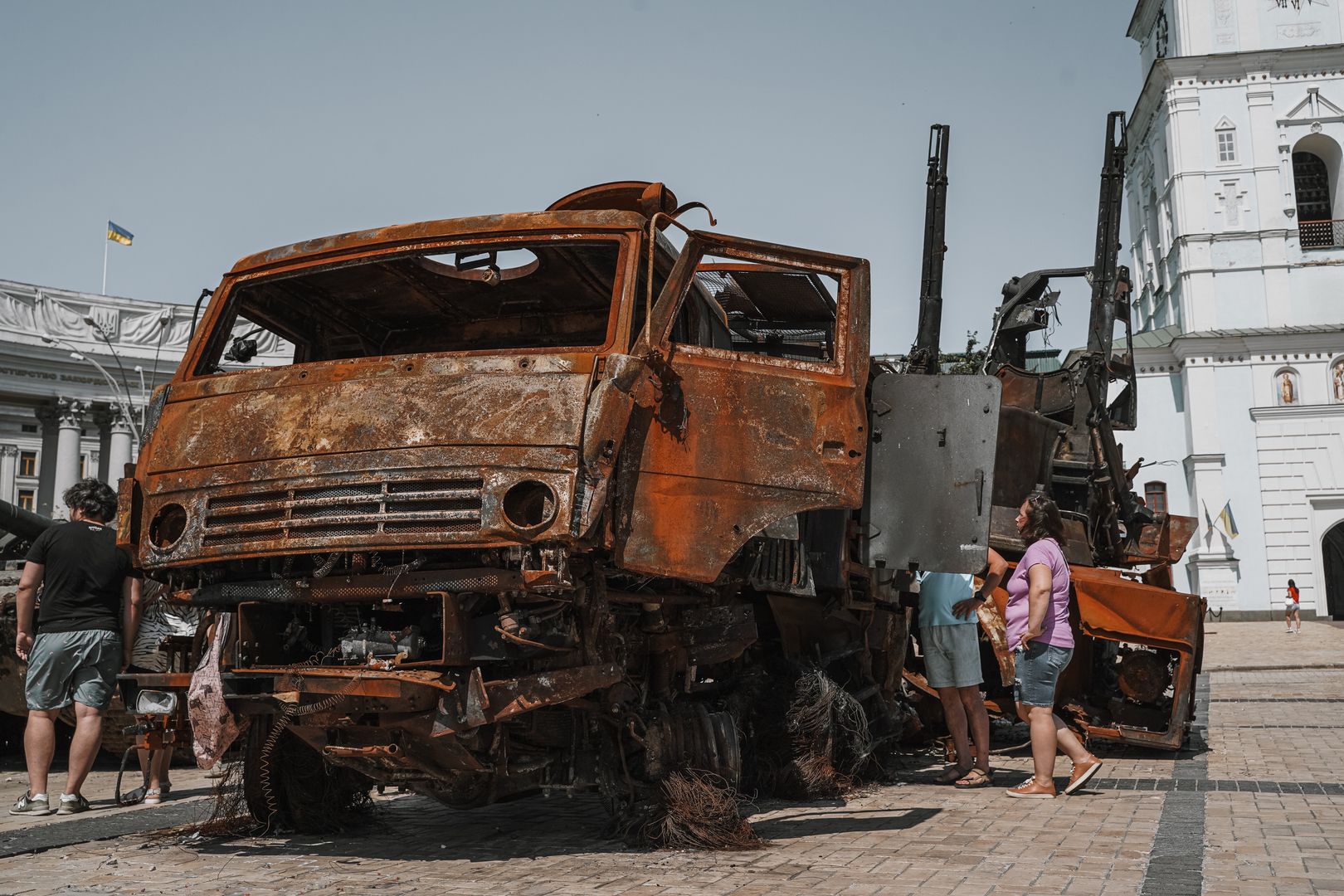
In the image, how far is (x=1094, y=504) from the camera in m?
11.7

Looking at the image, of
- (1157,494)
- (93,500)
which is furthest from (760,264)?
(1157,494)

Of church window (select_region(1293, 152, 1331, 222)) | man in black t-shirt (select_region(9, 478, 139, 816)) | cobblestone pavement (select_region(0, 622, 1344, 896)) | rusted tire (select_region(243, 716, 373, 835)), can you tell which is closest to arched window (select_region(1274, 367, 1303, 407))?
church window (select_region(1293, 152, 1331, 222))

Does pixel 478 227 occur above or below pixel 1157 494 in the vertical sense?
below

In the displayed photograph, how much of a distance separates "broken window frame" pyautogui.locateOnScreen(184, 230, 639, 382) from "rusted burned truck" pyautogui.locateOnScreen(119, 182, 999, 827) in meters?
0.02

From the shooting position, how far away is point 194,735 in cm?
532

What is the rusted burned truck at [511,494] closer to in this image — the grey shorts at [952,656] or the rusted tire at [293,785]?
the rusted tire at [293,785]

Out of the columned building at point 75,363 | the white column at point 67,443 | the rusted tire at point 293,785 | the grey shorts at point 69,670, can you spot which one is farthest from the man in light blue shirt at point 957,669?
the white column at point 67,443

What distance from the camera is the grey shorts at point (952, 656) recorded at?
26.2 feet

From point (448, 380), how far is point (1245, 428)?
4140 centimetres

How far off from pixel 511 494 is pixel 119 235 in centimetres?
5076

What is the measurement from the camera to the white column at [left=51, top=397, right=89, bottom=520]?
52281 millimetres

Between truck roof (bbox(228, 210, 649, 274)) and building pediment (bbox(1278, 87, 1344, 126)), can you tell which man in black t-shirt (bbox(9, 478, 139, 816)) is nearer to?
truck roof (bbox(228, 210, 649, 274))

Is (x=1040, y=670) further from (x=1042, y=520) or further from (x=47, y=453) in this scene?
(x=47, y=453)

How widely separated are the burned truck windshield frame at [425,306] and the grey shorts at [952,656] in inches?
125
